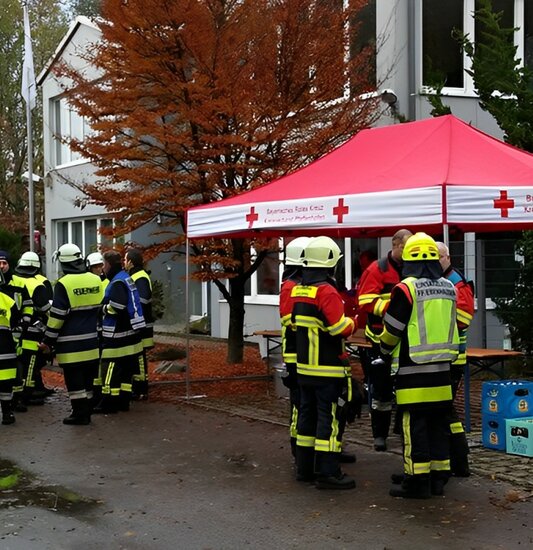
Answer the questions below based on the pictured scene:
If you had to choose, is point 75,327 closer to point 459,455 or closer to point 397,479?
point 397,479

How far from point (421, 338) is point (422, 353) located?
0.37ft

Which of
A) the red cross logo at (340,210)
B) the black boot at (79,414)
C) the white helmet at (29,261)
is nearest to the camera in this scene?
the red cross logo at (340,210)

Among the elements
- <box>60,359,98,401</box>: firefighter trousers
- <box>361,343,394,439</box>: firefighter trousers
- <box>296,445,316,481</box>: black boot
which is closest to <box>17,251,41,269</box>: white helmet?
<box>60,359,98,401</box>: firefighter trousers

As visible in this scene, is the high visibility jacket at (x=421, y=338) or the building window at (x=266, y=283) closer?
the high visibility jacket at (x=421, y=338)

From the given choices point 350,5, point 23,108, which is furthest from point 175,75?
point 23,108

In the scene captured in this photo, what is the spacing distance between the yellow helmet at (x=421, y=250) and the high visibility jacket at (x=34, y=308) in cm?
600

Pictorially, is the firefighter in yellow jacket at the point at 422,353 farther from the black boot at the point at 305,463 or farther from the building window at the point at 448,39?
the building window at the point at 448,39

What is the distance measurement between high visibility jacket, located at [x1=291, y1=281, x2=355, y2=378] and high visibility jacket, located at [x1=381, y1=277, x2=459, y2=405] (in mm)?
479

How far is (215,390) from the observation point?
12750 mm

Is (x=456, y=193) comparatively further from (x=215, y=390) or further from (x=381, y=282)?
(x=215, y=390)

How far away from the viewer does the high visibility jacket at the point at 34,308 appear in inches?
448

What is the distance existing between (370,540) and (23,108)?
30.7 meters

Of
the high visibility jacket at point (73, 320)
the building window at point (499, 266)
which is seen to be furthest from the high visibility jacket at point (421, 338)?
the building window at point (499, 266)

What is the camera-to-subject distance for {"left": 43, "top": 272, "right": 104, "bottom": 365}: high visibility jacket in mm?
10117
